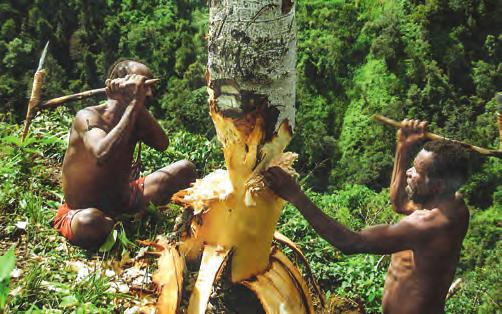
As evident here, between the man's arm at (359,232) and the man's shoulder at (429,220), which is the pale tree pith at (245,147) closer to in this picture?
the man's arm at (359,232)

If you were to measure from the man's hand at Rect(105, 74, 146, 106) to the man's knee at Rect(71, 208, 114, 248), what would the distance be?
70 cm

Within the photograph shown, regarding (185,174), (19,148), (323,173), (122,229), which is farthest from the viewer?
(323,173)

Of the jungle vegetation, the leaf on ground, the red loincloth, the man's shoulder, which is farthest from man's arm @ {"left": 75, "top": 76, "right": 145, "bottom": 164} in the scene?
the jungle vegetation

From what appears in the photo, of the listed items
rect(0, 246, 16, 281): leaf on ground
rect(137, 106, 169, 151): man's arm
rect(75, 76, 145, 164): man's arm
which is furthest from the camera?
rect(137, 106, 169, 151): man's arm

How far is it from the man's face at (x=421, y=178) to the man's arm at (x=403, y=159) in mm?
109

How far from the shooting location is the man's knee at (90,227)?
3416mm

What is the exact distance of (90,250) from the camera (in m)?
3.54

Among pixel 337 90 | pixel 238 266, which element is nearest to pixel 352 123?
pixel 337 90

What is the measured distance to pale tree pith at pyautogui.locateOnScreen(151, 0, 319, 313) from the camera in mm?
2473

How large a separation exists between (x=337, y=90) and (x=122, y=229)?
3131 cm

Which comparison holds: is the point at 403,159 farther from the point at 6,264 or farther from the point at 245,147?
the point at 6,264

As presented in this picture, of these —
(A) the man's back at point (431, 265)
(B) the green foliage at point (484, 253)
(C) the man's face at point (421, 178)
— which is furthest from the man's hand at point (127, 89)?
(B) the green foliage at point (484, 253)

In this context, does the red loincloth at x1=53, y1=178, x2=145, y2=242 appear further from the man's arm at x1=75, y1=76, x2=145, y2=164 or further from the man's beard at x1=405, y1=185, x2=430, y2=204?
the man's beard at x1=405, y1=185, x2=430, y2=204

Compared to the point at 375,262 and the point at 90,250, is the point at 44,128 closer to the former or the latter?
the point at 90,250
